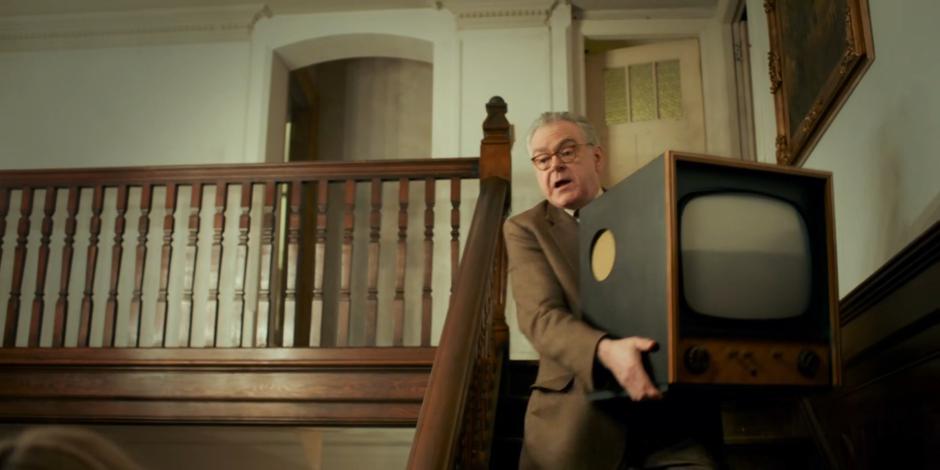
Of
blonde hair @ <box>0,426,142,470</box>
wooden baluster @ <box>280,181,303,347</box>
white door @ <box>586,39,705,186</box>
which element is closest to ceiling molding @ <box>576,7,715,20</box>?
white door @ <box>586,39,705,186</box>

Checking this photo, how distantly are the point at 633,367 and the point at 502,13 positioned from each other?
15.3 feet

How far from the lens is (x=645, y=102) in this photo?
599 cm

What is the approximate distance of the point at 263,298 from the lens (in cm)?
432

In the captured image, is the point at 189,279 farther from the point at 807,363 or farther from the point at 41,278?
the point at 807,363

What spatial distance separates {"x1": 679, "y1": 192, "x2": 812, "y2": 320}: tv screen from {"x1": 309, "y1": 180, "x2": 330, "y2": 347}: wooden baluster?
2723 mm

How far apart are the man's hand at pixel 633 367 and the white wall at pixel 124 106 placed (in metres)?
4.71

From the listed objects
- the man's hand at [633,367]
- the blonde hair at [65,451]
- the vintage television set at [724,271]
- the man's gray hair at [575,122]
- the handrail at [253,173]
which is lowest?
the blonde hair at [65,451]

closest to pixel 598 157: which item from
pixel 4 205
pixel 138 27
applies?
pixel 4 205

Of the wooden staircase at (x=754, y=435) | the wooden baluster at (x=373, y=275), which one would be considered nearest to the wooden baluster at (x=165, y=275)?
the wooden baluster at (x=373, y=275)

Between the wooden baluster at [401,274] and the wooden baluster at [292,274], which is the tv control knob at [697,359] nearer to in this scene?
the wooden baluster at [401,274]

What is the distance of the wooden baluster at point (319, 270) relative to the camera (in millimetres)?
4215

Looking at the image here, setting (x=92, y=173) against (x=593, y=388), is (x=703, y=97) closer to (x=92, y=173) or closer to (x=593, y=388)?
(x=92, y=173)

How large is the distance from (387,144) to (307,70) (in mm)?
869

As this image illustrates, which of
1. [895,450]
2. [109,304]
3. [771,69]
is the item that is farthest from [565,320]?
[109,304]
